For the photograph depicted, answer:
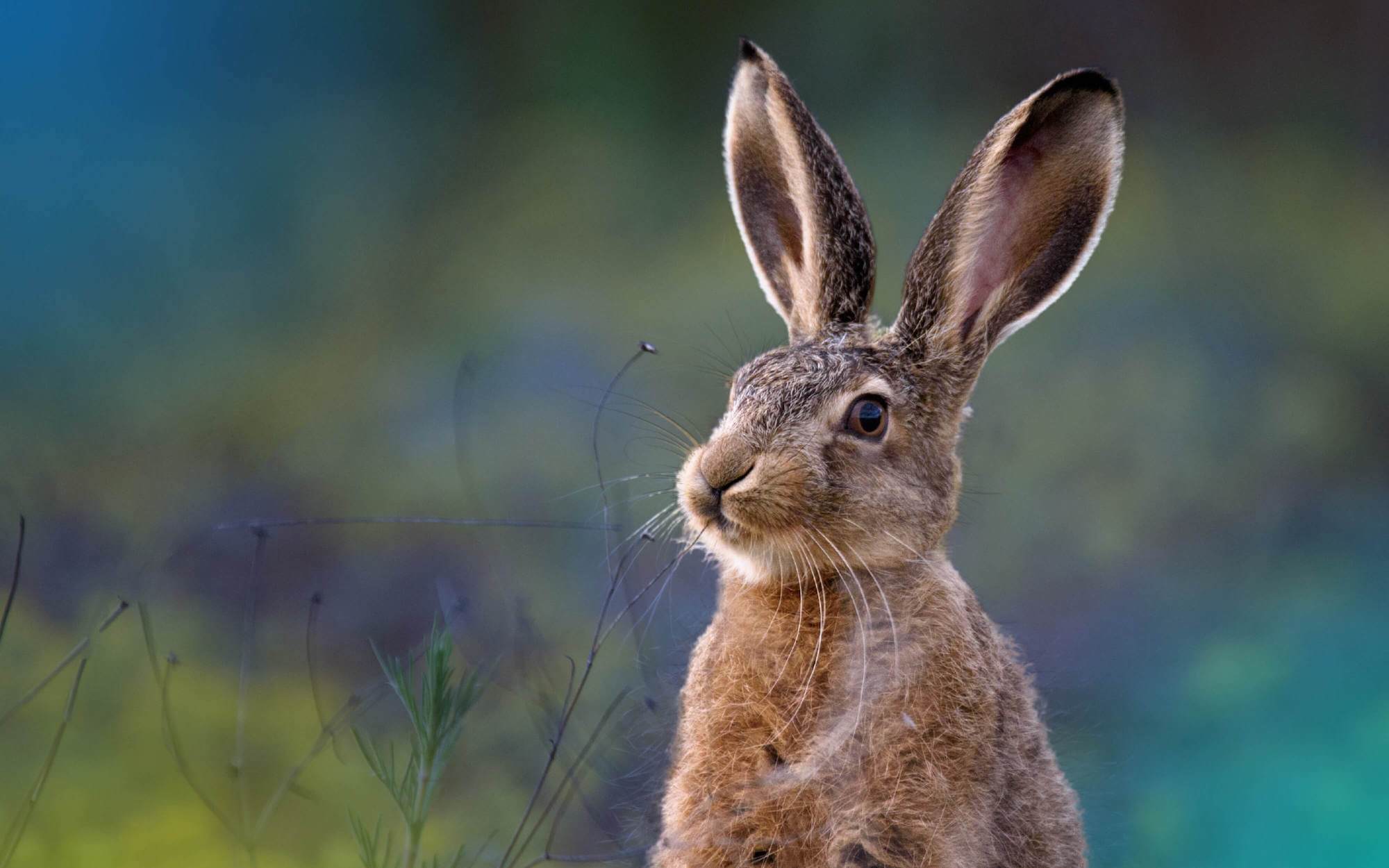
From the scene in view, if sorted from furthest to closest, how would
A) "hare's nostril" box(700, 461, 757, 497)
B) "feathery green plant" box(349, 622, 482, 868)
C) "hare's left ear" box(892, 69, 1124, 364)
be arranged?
"hare's left ear" box(892, 69, 1124, 364) → "hare's nostril" box(700, 461, 757, 497) → "feathery green plant" box(349, 622, 482, 868)

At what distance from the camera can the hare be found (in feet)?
3.52

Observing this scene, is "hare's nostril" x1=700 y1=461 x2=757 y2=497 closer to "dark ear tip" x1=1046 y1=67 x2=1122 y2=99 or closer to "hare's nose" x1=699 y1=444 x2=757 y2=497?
"hare's nose" x1=699 y1=444 x2=757 y2=497

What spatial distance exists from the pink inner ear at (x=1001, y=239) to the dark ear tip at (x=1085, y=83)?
82 mm

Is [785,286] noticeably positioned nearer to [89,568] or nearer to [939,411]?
[939,411]

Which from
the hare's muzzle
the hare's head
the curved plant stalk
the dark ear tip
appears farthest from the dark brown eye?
the curved plant stalk

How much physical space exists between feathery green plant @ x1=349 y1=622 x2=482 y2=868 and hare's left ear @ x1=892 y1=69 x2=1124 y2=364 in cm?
56

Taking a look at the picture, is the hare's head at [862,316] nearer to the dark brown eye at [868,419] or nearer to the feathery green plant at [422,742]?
the dark brown eye at [868,419]

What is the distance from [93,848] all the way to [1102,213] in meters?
1.07

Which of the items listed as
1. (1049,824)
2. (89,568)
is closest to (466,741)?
(89,568)

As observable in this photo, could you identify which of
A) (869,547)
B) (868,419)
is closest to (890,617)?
(869,547)

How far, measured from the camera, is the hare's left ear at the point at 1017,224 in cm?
118

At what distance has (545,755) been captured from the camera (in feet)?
3.99

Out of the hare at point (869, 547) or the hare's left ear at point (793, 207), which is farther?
the hare's left ear at point (793, 207)

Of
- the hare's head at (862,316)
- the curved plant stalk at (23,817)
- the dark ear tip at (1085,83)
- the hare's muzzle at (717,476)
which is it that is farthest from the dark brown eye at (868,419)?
the curved plant stalk at (23,817)
